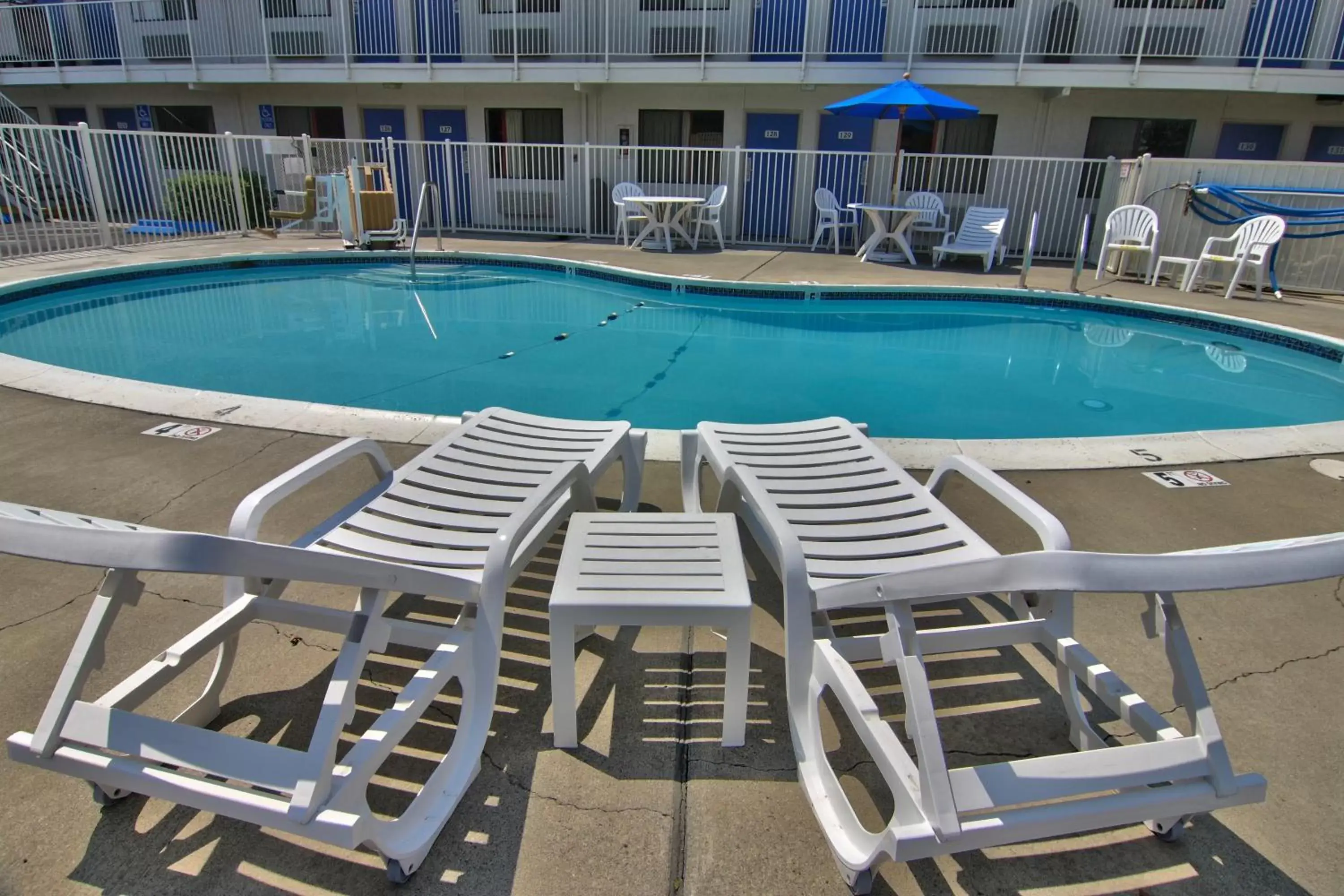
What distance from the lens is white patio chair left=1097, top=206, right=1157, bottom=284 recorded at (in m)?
9.45

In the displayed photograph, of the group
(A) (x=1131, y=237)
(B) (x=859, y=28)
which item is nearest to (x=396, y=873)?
(A) (x=1131, y=237)

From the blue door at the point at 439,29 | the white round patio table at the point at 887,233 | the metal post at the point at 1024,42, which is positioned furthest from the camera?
the blue door at the point at 439,29

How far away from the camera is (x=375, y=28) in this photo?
14594 millimetres

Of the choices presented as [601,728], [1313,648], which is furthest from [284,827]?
[1313,648]

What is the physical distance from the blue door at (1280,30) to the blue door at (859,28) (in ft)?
17.5

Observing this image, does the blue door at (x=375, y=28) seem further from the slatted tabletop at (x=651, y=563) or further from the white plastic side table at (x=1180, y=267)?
the slatted tabletop at (x=651, y=563)

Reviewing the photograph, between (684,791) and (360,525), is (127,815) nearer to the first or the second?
(360,525)

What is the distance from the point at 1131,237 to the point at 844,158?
5049 mm

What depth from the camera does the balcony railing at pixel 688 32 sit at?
11797 mm

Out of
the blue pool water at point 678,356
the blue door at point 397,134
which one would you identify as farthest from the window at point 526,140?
the blue pool water at point 678,356

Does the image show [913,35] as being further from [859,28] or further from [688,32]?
[688,32]

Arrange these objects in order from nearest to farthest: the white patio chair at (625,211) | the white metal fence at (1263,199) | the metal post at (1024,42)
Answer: the white metal fence at (1263,199)
the metal post at (1024,42)
the white patio chair at (625,211)

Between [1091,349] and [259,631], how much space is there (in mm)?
7654

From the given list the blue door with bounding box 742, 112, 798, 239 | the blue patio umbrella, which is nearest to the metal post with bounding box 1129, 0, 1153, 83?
the blue patio umbrella
